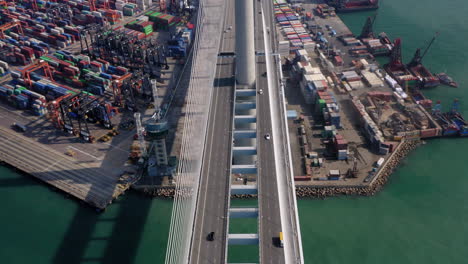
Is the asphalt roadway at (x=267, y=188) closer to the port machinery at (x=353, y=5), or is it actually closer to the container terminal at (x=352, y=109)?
the container terminal at (x=352, y=109)

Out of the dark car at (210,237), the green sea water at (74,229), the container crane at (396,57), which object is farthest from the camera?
the container crane at (396,57)

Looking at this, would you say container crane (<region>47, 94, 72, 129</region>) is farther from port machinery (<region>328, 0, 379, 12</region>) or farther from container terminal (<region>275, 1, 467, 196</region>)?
port machinery (<region>328, 0, 379, 12</region>)

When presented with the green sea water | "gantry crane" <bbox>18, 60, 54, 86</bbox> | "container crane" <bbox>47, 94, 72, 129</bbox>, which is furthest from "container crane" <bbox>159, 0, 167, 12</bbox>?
the green sea water

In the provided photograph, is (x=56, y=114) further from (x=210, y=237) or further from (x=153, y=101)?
(x=210, y=237)

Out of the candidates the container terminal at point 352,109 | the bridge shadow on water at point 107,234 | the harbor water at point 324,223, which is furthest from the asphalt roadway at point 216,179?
the container terminal at point 352,109

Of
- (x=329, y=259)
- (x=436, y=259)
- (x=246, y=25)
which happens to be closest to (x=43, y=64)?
(x=246, y=25)

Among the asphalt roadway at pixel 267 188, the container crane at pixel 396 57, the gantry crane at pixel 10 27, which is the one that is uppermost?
the gantry crane at pixel 10 27

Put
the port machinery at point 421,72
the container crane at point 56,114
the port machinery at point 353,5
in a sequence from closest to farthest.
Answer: the container crane at point 56,114 < the port machinery at point 421,72 < the port machinery at point 353,5
